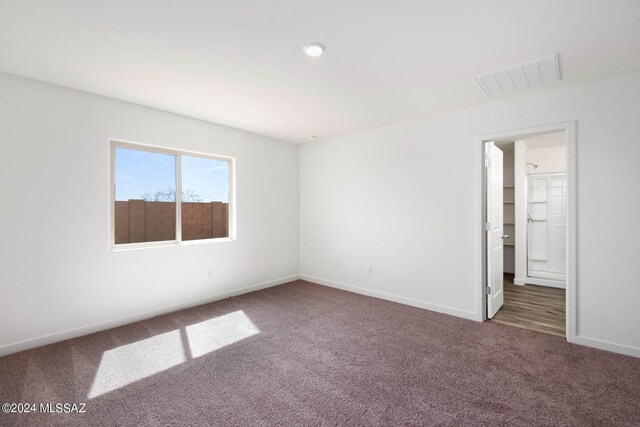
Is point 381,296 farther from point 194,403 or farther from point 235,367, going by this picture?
point 194,403

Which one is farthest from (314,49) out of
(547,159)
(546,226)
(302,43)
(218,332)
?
(546,226)

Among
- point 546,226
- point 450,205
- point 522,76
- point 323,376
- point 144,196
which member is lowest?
point 323,376

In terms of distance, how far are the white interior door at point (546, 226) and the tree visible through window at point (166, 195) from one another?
17.8 feet

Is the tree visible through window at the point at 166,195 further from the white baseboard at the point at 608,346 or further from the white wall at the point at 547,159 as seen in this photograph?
the white wall at the point at 547,159

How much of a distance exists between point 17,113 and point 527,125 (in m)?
4.97

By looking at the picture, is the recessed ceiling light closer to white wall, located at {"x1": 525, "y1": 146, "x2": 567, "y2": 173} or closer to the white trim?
white wall, located at {"x1": 525, "y1": 146, "x2": 567, "y2": 173}

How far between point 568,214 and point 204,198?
14.2ft

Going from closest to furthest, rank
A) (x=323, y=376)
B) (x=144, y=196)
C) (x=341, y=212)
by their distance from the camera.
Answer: (x=323, y=376) → (x=144, y=196) → (x=341, y=212)

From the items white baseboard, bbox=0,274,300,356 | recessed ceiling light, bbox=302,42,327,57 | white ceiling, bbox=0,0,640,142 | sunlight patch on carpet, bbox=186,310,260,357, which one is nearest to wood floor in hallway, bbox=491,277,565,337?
white ceiling, bbox=0,0,640,142

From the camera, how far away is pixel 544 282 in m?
5.03

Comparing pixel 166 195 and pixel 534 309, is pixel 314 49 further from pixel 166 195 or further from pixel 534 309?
pixel 534 309

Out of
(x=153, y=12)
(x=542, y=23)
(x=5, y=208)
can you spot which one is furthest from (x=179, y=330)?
(x=542, y=23)

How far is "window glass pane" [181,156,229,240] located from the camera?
4.06 metres

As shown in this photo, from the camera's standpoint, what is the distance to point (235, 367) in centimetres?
250
